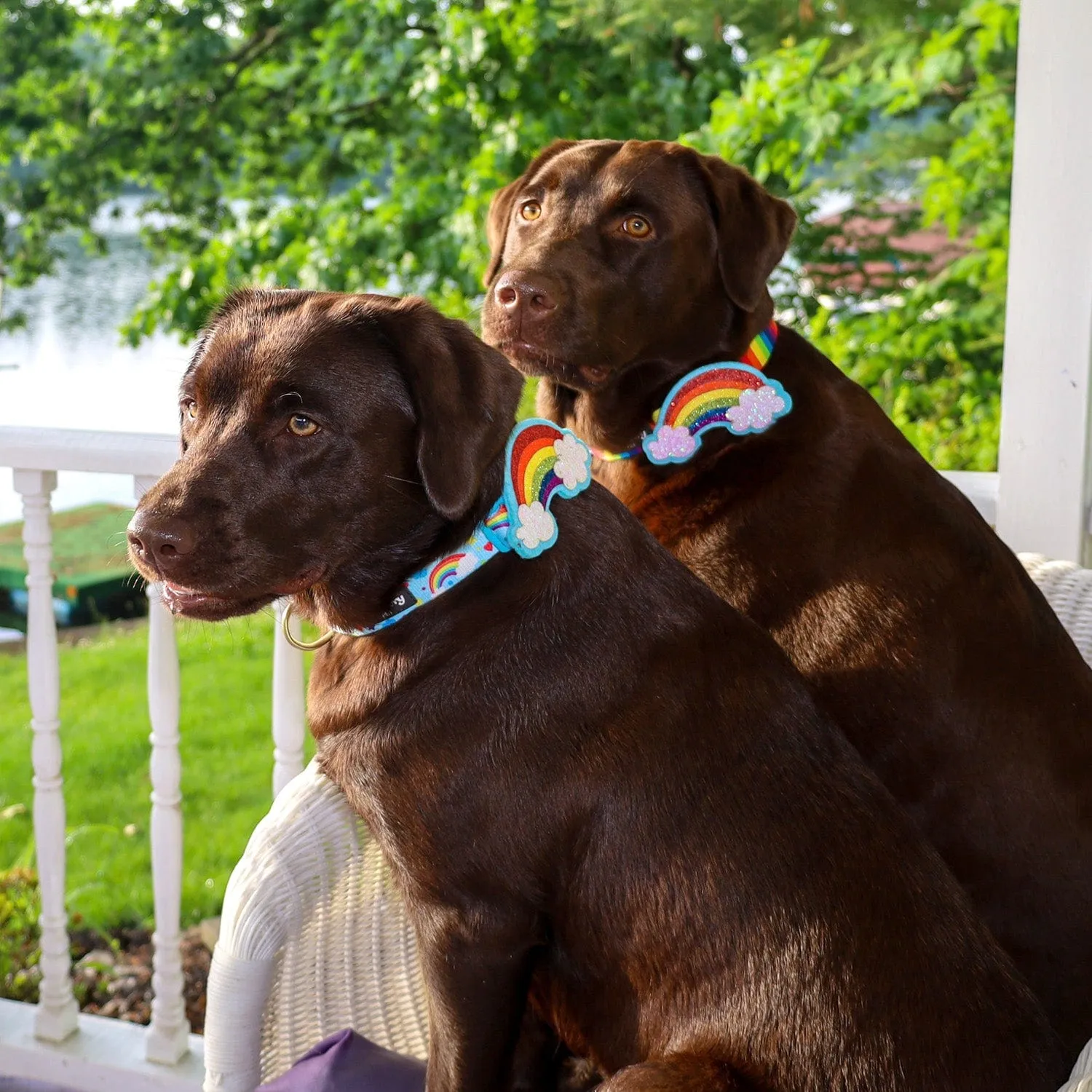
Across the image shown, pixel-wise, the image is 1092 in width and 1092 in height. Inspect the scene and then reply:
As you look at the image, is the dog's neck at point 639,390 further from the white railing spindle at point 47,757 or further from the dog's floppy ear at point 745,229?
the white railing spindle at point 47,757

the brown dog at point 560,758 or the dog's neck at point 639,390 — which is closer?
the brown dog at point 560,758

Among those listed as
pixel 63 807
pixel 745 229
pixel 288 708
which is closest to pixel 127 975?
pixel 63 807

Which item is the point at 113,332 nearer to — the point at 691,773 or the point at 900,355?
the point at 900,355

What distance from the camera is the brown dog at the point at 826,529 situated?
62.0 inches

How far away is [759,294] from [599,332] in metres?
0.24

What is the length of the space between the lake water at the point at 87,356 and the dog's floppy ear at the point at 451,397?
4.78 metres

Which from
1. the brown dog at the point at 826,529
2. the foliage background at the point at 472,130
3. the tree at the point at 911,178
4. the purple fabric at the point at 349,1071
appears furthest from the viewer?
the foliage background at the point at 472,130

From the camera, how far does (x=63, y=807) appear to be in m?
2.56

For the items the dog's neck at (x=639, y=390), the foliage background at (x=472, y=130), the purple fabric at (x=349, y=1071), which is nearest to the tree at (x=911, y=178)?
the foliage background at (x=472, y=130)

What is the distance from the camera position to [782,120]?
5.04m

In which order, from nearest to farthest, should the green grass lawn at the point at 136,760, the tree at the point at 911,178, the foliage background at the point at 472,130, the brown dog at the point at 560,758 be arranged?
the brown dog at the point at 560,758, the green grass lawn at the point at 136,760, the tree at the point at 911,178, the foliage background at the point at 472,130

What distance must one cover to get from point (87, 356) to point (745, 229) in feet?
19.2

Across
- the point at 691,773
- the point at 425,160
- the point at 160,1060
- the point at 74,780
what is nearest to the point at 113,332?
the point at 425,160

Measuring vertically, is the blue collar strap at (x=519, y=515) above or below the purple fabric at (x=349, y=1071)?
above
